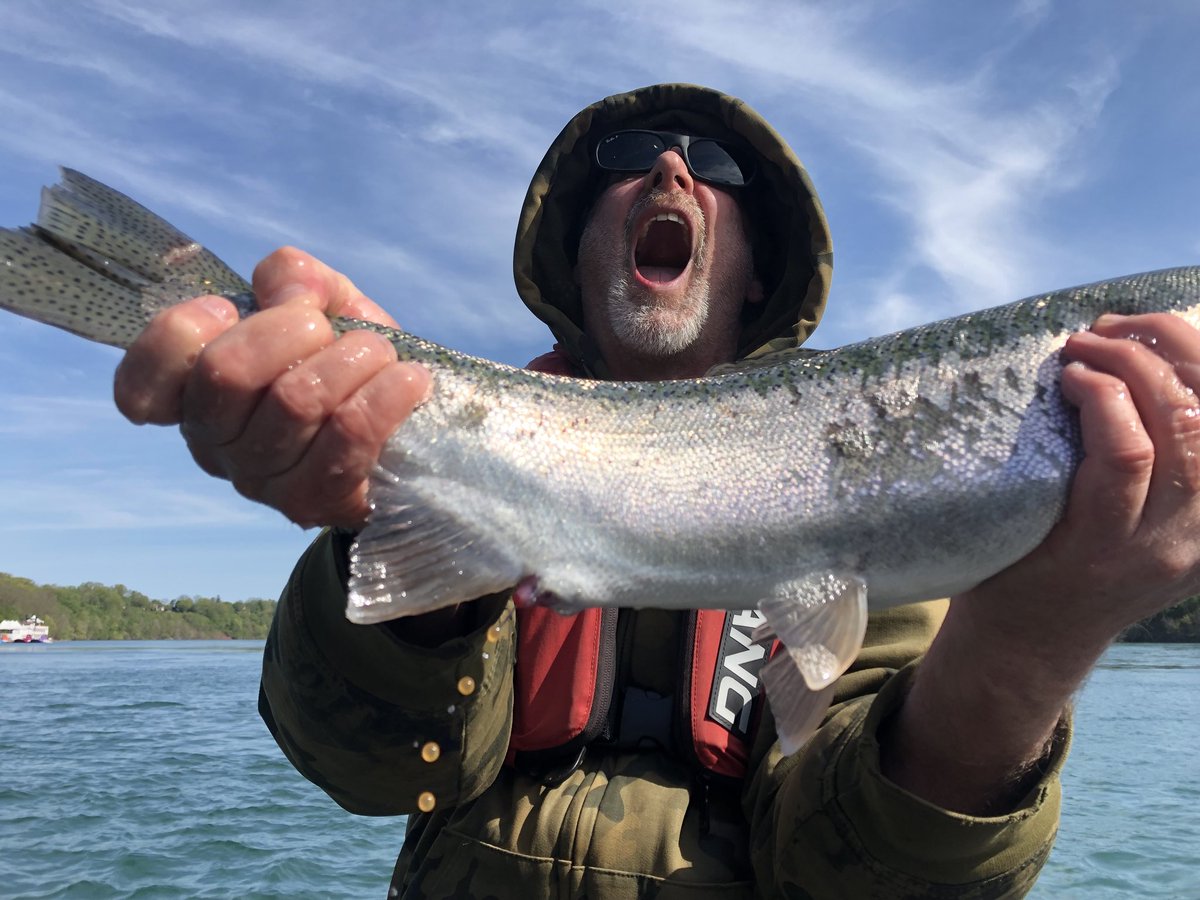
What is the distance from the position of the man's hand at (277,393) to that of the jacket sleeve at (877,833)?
65.6 inches

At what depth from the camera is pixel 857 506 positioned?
234 cm

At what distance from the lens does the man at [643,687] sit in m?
2.14

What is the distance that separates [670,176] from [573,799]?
10.7 ft

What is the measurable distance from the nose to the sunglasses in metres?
0.15

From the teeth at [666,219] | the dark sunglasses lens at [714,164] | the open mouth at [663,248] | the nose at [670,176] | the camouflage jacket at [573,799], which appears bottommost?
the camouflage jacket at [573,799]

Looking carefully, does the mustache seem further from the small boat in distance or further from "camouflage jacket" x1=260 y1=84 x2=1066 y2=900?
the small boat in distance

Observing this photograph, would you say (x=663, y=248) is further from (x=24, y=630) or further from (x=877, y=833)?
(x=24, y=630)

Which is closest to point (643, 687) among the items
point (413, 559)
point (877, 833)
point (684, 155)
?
point (877, 833)

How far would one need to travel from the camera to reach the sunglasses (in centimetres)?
510

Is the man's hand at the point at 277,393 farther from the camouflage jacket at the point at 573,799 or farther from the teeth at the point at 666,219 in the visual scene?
the teeth at the point at 666,219

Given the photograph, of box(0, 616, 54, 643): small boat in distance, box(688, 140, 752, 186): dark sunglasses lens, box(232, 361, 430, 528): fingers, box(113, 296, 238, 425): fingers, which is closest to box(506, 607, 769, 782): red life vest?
box(232, 361, 430, 528): fingers

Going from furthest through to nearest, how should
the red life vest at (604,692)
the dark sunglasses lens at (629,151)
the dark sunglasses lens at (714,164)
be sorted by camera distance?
the dark sunglasses lens at (629,151) → the dark sunglasses lens at (714,164) → the red life vest at (604,692)

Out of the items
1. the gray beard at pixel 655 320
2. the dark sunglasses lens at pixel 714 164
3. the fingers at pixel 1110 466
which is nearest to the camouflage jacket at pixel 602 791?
the fingers at pixel 1110 466

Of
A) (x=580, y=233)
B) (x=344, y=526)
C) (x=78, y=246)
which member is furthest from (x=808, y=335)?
(x=78, y=246)
